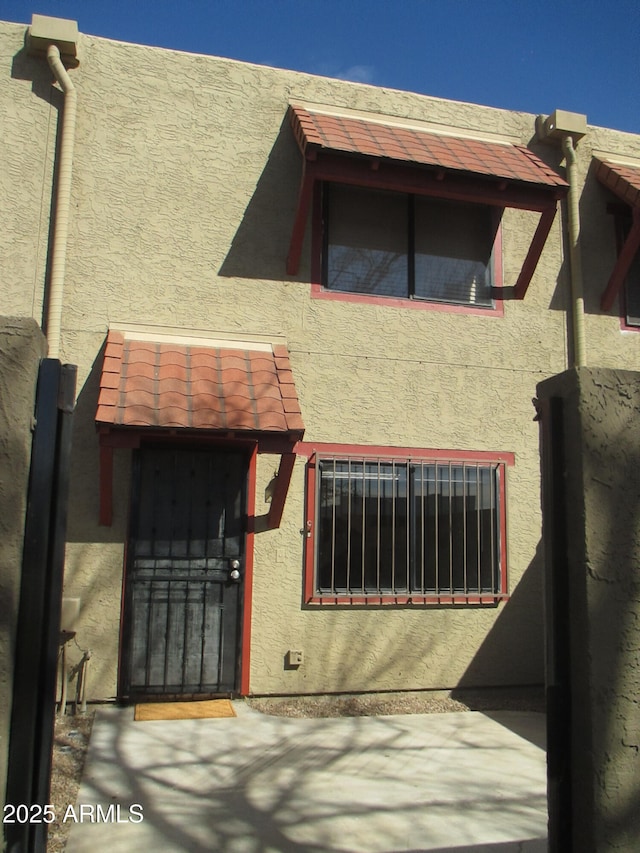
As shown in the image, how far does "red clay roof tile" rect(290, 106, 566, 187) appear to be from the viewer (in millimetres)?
6871

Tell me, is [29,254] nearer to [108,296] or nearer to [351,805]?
[108,296]

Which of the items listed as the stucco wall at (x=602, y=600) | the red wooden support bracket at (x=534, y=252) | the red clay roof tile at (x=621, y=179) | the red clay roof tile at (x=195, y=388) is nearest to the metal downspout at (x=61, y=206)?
the red clay roof tile at (x=195, y=388)

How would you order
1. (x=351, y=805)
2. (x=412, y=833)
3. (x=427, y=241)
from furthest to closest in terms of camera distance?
(x=427, y=241), (x=351, y=805), (x=412, y=833)

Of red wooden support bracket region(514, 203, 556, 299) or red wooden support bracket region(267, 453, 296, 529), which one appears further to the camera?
red wooden support bracket region(514, 203, 556, 299)

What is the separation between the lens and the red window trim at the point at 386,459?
6.88 metres

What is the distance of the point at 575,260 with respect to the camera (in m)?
7.98

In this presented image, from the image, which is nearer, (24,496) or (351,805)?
(24,496)

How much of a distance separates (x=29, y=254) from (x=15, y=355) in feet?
15.9

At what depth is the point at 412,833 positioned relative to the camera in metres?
4.05

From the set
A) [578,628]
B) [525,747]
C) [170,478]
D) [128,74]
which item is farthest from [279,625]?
[128,74]

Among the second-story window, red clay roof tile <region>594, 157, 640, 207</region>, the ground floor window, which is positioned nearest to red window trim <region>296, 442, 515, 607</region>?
the ground floor window

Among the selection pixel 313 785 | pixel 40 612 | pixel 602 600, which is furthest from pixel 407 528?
pixel 40 612

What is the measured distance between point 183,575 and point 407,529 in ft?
7.20

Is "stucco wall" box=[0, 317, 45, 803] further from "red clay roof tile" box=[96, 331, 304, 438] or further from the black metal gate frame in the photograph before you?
"red clay roof tile" box=[96, 331, 304, 438]
